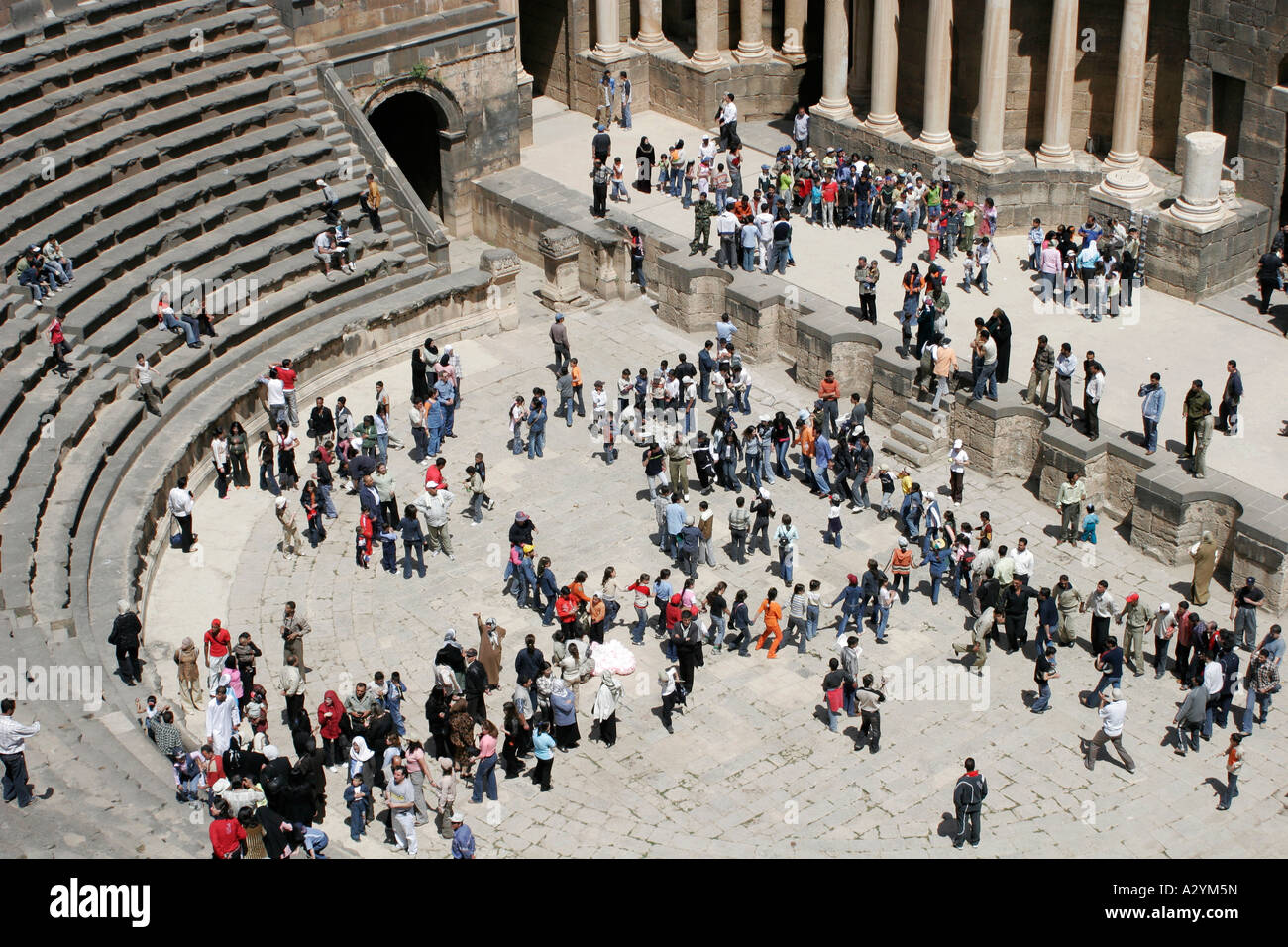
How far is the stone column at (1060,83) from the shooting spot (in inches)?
1587

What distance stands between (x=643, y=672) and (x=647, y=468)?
5.34 meters

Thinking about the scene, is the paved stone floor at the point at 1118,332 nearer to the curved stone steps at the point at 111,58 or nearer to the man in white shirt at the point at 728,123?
the man in white shirt at the point at 728,123

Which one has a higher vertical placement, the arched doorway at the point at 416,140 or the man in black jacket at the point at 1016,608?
the arched doorway at the point at 416,140

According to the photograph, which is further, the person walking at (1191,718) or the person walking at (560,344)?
the person walking at (560,344)

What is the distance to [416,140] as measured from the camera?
4609 centimetres

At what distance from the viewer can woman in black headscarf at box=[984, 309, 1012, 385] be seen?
34228 millimetres

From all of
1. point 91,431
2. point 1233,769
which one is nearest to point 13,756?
point 91,431

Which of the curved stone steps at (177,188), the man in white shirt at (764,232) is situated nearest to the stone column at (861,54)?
the man in white shirt at (764,232)

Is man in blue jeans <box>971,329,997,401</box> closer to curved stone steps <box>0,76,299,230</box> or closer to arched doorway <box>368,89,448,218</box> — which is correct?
arched doorway <box>368,89,448,218</box>

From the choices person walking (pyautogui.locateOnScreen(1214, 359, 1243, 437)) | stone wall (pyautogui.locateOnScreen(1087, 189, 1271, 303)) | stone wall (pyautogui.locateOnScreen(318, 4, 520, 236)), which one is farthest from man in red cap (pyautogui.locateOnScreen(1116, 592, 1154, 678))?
stone wall (pyautogui.locateOnScreen(318, 4, 520, 236))

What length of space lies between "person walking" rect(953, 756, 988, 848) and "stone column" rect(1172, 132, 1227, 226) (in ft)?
57.3

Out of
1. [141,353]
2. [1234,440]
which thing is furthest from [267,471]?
[1234,440]

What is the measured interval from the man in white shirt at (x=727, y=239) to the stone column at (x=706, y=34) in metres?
9.26

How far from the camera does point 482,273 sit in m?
39.8
